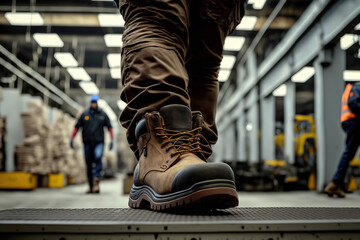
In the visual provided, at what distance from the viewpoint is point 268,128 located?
504 inches

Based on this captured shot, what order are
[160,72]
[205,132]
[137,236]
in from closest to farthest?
[137,236], [160,72], [205,132]

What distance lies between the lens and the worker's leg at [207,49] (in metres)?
1.42

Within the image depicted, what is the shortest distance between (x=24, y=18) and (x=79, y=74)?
6.35 m

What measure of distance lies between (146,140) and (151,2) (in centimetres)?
48

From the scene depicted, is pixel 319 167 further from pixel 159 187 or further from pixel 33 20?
pixel 33 20

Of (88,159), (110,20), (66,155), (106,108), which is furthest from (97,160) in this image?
(106,108)

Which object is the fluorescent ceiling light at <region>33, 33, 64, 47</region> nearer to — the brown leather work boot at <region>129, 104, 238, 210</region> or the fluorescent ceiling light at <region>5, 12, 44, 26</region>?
the fluorescent ceiling light at <region>5, 12, 44, 26</region>

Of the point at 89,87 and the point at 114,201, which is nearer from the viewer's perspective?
the point at 114,201

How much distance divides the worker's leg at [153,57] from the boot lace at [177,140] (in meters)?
0.09

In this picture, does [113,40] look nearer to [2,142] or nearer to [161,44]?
[2,142]

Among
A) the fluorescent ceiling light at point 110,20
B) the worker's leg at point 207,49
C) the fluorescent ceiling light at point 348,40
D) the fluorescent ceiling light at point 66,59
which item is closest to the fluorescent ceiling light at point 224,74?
the fluorescent ceiling light at point 66,59

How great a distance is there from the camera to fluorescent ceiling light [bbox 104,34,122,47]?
1166cm

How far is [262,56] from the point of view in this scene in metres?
12.7

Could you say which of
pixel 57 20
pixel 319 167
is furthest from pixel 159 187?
pixel 57 20
